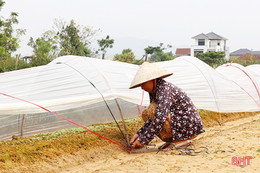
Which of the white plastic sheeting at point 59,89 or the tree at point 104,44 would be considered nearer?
the white plastic sheeting at point 59,89

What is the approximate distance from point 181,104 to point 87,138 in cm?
167

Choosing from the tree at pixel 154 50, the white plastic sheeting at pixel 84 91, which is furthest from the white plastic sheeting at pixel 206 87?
the tree at pixel 154 50

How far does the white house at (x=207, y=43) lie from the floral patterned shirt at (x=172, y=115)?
50.4m

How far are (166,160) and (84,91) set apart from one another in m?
1.70

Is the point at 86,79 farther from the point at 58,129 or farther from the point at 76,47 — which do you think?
the point at 76,47

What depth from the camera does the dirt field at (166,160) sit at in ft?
11.0

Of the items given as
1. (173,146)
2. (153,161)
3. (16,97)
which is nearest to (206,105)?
(173,146)

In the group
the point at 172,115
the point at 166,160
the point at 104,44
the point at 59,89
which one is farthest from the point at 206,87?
the point at 104,44

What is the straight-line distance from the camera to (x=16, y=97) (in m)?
4.29

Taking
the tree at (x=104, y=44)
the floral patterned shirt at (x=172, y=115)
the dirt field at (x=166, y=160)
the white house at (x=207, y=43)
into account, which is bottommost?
the dirt field at (x=166, y=160)

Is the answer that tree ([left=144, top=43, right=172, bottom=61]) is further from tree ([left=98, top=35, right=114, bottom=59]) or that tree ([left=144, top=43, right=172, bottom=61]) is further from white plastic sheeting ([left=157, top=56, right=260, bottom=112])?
white plastic sheeting ([left=157, top=56, right=260, bottom=112])

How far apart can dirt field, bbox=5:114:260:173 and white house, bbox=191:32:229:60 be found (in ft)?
164

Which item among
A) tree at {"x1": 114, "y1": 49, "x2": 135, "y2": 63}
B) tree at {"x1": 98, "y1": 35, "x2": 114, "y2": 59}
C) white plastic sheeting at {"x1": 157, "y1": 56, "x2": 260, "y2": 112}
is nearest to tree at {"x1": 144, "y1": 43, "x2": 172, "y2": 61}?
tree at {"x1": 114, "y1": 49, "x2": 135, "y2": 63}

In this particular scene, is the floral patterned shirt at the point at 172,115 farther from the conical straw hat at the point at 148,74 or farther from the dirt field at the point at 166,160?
the dirt field at the point at 166,160
